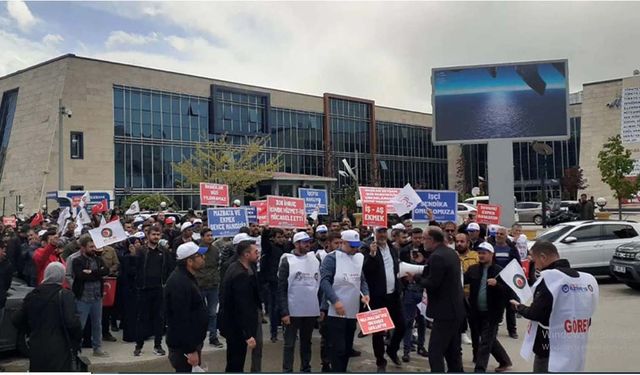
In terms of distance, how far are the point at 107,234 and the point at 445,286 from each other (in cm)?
561

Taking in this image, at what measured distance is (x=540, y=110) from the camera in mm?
22766

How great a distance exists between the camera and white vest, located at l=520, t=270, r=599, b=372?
545cm

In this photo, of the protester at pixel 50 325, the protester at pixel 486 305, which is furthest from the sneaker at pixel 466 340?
the protester at pixel 50 325

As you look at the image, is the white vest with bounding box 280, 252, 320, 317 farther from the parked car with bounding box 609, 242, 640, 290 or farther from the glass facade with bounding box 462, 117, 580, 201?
the glass facade with bounding box 462, 117, 580, 201

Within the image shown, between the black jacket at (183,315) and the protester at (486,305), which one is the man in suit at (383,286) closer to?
the protester at (486,305)

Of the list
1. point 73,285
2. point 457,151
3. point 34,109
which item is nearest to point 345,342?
point 73,285

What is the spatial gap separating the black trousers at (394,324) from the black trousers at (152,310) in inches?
135

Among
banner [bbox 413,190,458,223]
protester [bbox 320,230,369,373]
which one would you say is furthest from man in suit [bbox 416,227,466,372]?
banner [bbox 413,190,458,223]

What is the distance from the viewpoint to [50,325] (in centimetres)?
635

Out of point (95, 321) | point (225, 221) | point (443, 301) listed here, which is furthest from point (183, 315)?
point (225, 221)

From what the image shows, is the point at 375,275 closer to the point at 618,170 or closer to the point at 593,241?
the point at 593,241

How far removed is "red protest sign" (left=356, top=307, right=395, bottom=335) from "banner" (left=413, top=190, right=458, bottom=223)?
619 cm

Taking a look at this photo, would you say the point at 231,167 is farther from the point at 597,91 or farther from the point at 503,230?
the point at 503,230

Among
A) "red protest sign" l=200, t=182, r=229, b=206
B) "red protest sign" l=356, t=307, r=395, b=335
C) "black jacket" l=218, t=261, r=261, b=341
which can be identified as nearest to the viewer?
"black jacket" l=218, t=261, r=261, b=341
